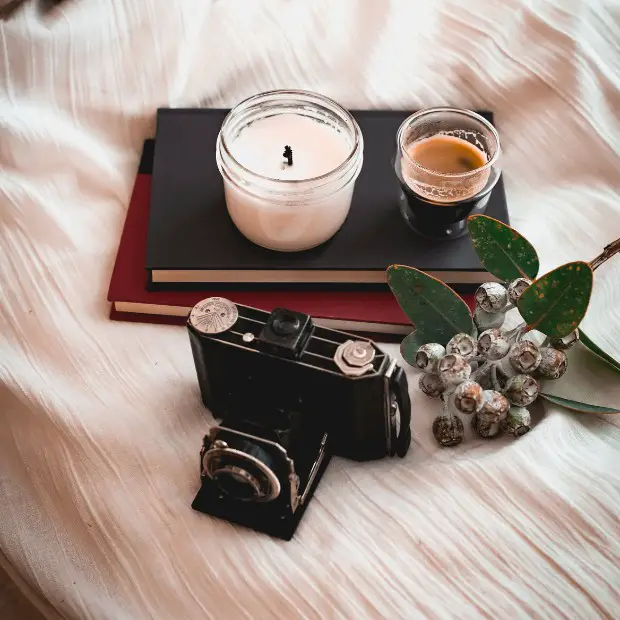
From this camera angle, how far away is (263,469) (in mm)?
505

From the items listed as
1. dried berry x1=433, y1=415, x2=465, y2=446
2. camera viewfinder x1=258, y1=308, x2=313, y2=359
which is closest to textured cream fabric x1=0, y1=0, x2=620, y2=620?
dried berry x1=433, y1=415, x2=465, y2=446

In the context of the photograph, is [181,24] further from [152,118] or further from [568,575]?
[568,575]

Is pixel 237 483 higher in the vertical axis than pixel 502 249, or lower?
lower

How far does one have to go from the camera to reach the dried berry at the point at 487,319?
573 millimetres

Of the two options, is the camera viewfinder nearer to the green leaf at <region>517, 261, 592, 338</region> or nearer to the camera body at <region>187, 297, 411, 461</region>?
the camera body at <region>187, 297, 411, 461</region>

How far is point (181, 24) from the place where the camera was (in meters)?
0.76

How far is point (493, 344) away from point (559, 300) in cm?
5

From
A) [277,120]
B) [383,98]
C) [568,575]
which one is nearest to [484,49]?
[383,98]

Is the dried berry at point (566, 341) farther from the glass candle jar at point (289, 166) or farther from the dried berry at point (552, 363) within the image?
the glass candle jar at point (289, 166)

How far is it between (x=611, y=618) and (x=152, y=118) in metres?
0.53

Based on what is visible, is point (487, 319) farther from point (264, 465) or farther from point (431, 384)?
point (264, 465)

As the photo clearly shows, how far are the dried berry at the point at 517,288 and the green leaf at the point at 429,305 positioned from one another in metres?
0.03

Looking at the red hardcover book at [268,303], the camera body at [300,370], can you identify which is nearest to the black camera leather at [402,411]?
the camera body at [300,370]

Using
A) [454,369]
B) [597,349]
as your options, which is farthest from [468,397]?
[597,349]
